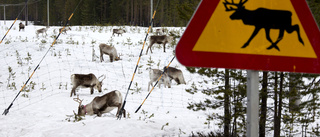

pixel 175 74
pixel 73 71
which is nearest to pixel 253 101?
pixel 175 74

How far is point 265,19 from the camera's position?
2029 mm

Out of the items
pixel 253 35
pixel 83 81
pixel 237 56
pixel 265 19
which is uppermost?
pixel 265 19

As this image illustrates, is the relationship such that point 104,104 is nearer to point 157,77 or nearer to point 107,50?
point 157,77

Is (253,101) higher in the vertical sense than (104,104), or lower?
higher

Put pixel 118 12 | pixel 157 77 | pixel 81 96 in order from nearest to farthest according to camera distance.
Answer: pixel 81 96, pixel 157 77, pixel 118 12

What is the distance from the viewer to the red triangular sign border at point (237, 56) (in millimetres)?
1954

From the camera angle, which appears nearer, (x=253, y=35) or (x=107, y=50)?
(x=253, y=35)

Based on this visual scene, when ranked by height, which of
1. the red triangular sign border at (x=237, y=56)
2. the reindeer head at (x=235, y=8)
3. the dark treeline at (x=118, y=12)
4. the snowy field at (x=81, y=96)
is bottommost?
the snowy field at (x=81, y=96)

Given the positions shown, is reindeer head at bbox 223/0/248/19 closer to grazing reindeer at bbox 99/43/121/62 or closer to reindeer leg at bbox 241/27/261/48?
reindeer leg at bbox 241/27/261/48

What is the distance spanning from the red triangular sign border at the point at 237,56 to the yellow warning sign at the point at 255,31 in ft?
0.09

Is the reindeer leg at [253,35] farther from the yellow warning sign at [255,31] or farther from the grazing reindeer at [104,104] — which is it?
the grazing reindeer at [104,104]

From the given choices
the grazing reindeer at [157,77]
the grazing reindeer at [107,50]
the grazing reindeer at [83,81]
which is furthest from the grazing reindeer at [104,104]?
the grazing reindeer at [107,50]

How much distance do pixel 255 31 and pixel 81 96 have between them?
8.27 m

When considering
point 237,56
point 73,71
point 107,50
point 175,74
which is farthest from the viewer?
point 107,50
